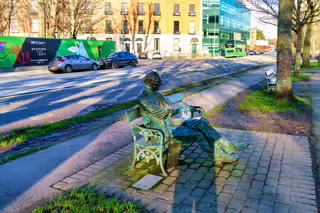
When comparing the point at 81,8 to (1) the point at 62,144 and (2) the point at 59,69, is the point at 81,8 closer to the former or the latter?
(2) the point at 59,69

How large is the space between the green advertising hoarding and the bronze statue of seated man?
2249 centimetres

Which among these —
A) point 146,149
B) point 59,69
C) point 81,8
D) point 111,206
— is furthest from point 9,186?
point 81,8

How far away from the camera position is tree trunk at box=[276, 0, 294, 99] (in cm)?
975

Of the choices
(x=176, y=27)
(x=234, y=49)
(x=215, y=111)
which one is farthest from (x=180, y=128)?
(x=176, y=27)

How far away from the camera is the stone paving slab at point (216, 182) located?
11.9 ft

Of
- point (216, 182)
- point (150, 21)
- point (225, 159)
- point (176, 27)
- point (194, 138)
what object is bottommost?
point (216, 182)

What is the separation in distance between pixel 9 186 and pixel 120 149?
6.80 feet

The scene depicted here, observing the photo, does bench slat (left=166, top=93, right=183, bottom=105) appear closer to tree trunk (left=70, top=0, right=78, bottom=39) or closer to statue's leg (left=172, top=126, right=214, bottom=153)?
statue's leg (left=172, top=126, right=214, bottom=153)

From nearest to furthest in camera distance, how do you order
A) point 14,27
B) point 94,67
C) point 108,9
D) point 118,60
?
1. point 94,67
2. point 118,60
3. point 14,27
4. point 108,9

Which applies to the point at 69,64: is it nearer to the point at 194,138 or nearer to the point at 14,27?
the point at 194,138

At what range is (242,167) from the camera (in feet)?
15.8

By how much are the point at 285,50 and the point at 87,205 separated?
8320 millimetres

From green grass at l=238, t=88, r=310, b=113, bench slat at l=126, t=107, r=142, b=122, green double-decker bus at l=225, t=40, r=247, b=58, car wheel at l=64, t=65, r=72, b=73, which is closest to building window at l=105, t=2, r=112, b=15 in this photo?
green double-decker bus at l=225, t=40, r=247, b=58

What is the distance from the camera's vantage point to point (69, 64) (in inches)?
955
